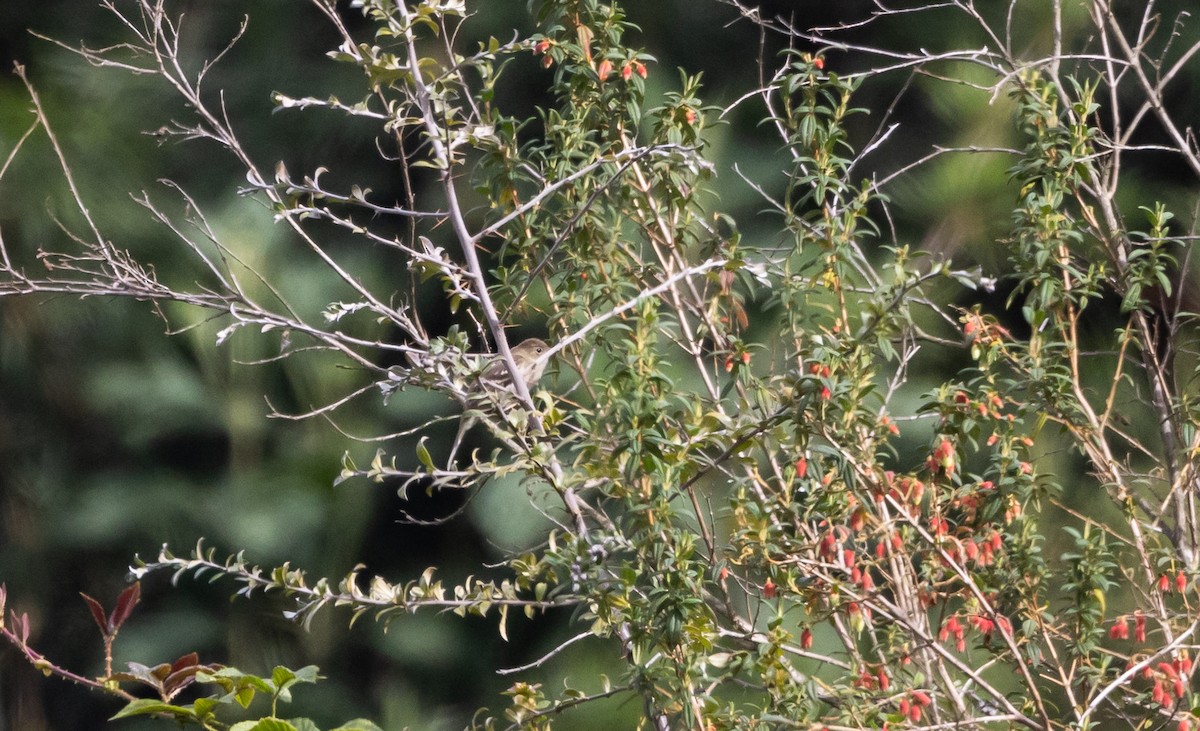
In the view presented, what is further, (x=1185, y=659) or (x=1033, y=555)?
(x=1033, y=555)

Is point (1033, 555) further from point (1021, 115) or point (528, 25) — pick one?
point (528, 25)

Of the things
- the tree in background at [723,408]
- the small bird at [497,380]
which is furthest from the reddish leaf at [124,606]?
the small bird at [497,380]

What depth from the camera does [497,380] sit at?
2.83 meters

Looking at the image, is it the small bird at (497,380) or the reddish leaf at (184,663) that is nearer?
the reddish leaf at (184,663)

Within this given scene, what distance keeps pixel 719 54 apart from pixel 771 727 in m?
3.33

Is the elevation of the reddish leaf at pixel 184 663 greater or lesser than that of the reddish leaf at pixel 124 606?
lesser

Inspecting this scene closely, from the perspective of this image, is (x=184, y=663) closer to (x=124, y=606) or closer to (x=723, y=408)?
(x=124, y=606)

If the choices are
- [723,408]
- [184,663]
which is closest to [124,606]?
[184,663]

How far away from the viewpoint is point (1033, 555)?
2314mm

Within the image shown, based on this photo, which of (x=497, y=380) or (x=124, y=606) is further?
(x=497, y=380)

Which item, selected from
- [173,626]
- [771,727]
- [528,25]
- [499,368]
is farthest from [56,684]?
[771,727]

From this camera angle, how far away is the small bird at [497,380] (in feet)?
5.90

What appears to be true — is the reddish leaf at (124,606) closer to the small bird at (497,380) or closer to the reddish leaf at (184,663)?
the reddish leaf at (184,663)

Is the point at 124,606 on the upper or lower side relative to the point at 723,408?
→ upper
